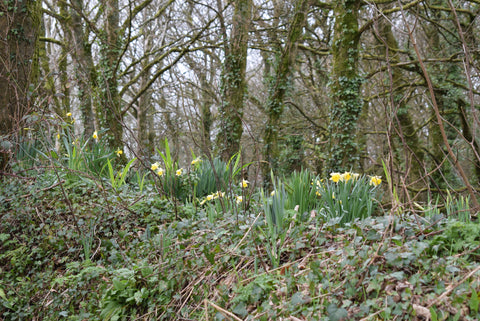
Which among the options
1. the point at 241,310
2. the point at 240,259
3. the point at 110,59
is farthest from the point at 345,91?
the point at 241,310

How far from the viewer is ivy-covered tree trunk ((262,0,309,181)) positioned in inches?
296

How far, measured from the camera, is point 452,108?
9055mm

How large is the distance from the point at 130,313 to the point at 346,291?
1436mm

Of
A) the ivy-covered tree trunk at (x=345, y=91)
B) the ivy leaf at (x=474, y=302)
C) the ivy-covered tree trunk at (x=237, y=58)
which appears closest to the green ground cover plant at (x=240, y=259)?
the ivy leaf at (x=474, y=302)

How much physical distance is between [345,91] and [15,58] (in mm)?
5186

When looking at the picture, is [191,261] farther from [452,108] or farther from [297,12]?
[452,108]

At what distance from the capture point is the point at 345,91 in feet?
20.5

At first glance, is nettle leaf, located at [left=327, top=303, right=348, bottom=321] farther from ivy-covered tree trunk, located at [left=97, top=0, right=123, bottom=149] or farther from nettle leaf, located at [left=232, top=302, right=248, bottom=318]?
ivy-covered tree trunk, located at [left=97, top=0, right=123, bottom=149]

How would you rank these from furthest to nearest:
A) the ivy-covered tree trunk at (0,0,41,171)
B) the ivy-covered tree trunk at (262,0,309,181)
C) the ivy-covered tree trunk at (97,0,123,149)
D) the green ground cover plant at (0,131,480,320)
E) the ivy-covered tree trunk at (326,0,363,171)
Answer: the ivy-covered tree trunk at (262,0,309,181) < the ivy-covered tree trunk at (97,0,123,149) < the ivy-covered tree trunk at (326,0,363,171) < the ivy-covered tree trunk at (0,0,41,171) < the green ground cover plant at (0,131,480,320)

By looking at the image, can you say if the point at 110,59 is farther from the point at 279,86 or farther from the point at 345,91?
the point at 345,91

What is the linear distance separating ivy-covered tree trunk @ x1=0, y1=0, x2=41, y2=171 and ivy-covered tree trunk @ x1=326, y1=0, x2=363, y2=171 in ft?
15.9

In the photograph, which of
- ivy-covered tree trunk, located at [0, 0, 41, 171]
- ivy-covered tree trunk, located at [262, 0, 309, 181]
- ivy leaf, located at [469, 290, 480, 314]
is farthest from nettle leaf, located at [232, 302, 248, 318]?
ivy-covered tree trunk, located at [262, 0, 309, 181]

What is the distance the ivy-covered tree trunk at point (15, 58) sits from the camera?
4578 millimetres

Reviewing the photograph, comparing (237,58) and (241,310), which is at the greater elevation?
(237,58)
